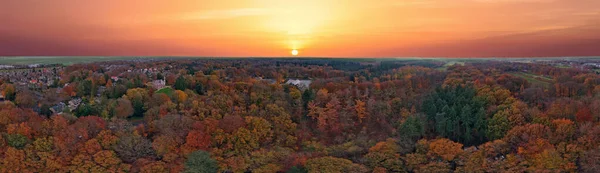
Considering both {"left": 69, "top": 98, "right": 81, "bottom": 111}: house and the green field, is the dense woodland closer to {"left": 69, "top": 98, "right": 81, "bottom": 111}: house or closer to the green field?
the green field

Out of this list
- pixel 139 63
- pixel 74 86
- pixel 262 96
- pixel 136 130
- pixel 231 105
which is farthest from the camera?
pixel 139 63

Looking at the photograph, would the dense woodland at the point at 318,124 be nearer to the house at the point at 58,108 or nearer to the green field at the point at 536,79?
the green field at the point at 536,79

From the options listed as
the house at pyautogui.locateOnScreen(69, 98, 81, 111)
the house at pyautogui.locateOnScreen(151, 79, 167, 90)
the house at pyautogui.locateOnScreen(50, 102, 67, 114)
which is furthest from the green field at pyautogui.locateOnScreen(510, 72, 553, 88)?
the house at pyautogui.locateOnScreen(50, 102, 67, 114)

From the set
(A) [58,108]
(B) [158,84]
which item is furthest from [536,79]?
(A) [58,108]

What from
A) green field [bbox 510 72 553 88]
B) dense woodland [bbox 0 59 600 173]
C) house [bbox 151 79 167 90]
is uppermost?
green field [bbox 510 72 553 88]

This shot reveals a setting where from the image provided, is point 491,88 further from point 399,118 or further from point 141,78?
point 141,78

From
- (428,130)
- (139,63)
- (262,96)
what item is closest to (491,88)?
(428,130)
